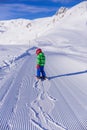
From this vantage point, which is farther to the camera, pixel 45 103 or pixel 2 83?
pixel 2 83

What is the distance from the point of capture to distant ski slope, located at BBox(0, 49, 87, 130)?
23.0 feet

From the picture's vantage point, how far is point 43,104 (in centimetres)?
866

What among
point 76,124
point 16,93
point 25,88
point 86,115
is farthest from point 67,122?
point 25,88

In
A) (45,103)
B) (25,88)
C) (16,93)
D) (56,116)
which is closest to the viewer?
Result: (56,116)

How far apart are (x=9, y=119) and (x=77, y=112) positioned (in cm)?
173

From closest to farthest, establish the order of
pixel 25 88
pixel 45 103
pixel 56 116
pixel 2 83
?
pixel 56 116 → pixel 45 103 → pixel 25 88 → pixel 2 83

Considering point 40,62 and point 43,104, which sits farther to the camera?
point 40,62

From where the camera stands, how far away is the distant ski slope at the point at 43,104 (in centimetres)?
702

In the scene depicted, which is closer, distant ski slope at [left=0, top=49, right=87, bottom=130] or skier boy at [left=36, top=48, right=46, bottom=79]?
distant ski slope at [left=0, top=49, right=87, bottom=130]

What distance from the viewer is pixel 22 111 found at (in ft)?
26.0

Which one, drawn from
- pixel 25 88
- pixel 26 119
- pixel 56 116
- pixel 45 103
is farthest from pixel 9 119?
pixel 25 88

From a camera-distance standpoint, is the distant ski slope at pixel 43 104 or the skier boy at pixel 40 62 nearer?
the distant ski slope at pixel 43 104

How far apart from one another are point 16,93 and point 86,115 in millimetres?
3025

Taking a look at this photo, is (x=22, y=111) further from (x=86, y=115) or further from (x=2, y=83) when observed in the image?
(x=2, y=83)
